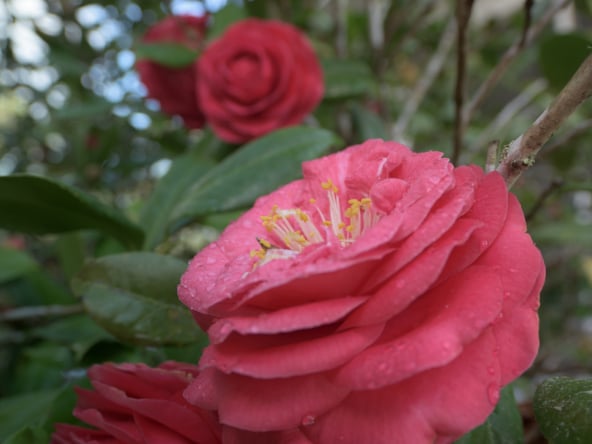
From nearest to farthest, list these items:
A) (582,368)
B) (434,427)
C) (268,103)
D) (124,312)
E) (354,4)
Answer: (434,427), (124,312), (268,103), (582,368), (354,4)

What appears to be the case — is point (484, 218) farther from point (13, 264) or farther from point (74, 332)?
point (13, 264)

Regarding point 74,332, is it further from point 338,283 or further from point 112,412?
point 338,283

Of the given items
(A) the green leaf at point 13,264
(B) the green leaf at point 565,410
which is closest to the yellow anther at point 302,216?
(B) the green leaf at point 565,410

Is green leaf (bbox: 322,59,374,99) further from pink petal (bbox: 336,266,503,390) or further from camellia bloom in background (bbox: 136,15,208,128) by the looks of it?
pink petal (bbox: 336,266,503,390)

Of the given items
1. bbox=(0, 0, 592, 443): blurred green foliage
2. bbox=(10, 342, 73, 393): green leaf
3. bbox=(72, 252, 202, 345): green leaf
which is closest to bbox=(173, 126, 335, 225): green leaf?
bbox=(0, 0, 592, 443): blurred green foliage

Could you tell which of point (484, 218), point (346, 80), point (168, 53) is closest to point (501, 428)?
point (484, 218)

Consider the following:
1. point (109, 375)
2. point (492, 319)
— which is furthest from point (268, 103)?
point (492, 319)
